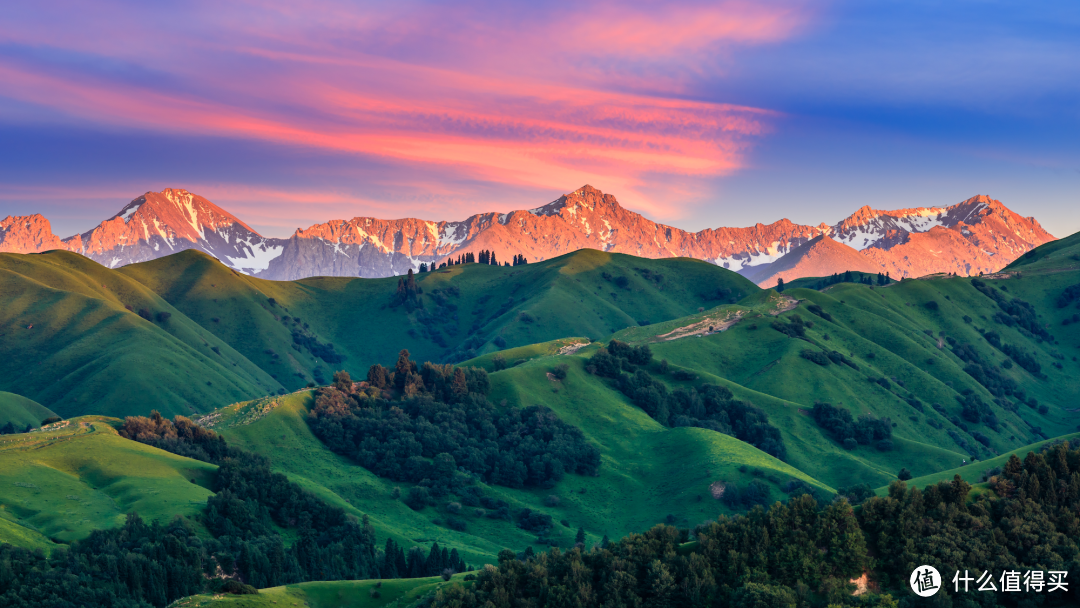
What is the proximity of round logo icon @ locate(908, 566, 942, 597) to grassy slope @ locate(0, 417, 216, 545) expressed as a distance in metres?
92.5

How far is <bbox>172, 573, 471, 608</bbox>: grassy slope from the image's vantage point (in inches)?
2904

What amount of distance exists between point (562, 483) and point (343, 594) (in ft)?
A: 317

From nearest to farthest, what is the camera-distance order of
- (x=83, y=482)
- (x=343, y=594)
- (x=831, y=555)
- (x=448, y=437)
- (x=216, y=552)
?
1. (x=831, y=555)
2. (x=343, y=594)
3. (x=216, y=552)
4. (x=83, y=482)
5. (x=448, y=437)

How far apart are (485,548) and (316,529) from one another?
1285 inches

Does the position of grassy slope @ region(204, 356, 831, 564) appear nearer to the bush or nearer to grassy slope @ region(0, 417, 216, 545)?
grassy slope @ region(0, 417, 216, 545)

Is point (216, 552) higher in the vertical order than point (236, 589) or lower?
lower

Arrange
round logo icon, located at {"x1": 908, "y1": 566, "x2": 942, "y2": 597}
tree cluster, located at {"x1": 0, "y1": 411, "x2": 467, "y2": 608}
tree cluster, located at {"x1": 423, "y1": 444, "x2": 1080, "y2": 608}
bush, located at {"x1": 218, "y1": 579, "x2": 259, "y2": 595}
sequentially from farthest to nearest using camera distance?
1. tree cluster, located at {"x1": 0, "y1": 411, "x2": 467, "y2": 608}
2. bush, located at {"x1": 218, "y1": 579, "x2": 259, "y2": 595}
3. tree cluster, located at {"x1": 423, "y1": 444, "x2": 1080, "y2": 608}
4. round logo icon, located at {"x1": 908, "y1": 566, "x2": 942, "y2": 597}

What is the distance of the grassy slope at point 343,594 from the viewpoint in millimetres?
73750

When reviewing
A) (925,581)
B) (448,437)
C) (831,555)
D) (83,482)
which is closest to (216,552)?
(83,482)

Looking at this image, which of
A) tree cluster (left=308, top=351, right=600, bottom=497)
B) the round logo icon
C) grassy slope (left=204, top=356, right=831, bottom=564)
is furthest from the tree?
the round logo icon

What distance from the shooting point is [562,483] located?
175 metres

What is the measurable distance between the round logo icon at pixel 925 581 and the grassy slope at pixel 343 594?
136 feet

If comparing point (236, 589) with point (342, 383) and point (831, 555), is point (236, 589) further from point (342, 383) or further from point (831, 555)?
point (342, 383)

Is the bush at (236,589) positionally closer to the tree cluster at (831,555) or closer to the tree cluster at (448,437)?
the tree cluster at (831,555)
